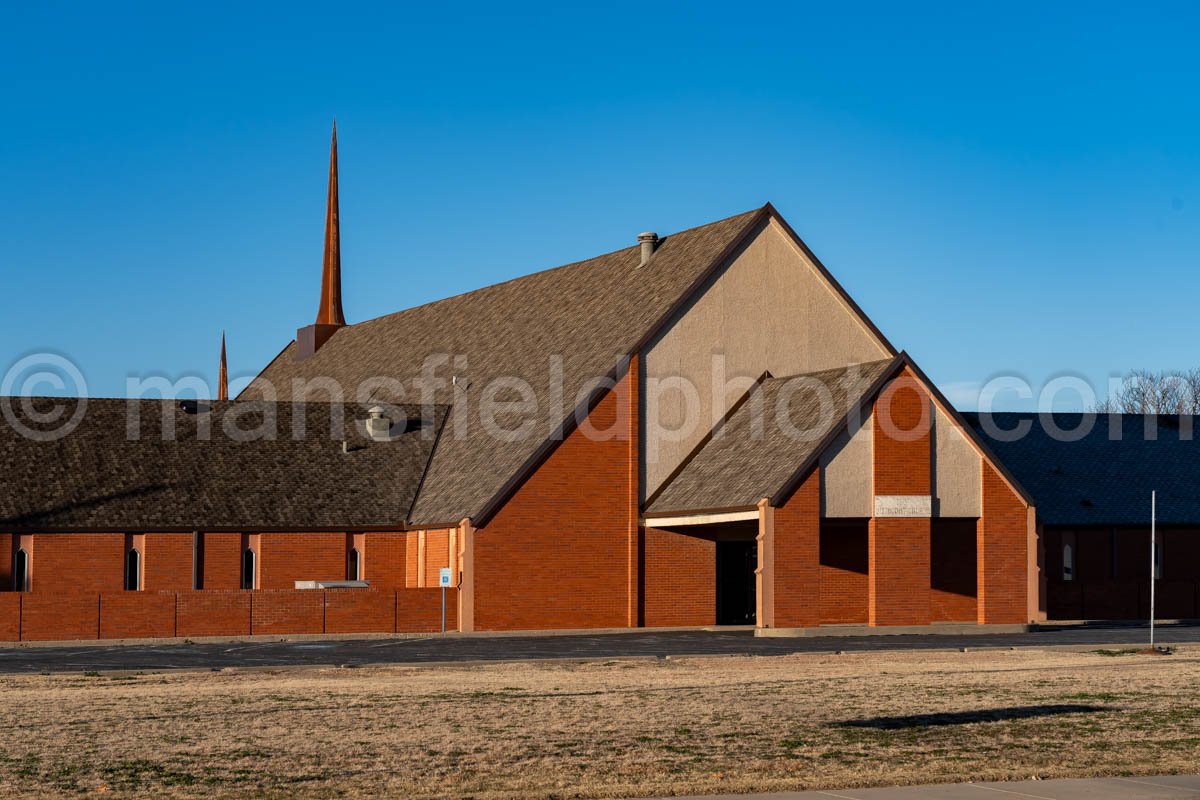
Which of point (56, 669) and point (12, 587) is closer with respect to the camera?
point (56, 669)

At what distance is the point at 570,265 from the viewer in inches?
2322

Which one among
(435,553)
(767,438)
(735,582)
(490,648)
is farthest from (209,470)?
(767,438)

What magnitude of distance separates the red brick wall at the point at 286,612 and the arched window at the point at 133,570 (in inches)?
232

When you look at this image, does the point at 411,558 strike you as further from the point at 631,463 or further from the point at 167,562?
the point at 631,463

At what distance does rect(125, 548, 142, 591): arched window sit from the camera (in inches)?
1918

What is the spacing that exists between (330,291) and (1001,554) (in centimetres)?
3925

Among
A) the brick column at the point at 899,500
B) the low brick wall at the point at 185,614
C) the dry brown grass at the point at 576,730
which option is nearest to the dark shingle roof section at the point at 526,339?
the low brick wall at the point at 185,614

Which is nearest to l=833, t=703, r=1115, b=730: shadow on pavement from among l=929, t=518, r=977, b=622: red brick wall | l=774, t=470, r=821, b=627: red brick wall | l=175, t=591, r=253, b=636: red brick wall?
l=774, t=470, r=821, b=627: red brick wall

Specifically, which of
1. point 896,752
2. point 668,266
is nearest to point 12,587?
point 668,266

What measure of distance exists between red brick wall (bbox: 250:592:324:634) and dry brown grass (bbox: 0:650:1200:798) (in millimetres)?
15225

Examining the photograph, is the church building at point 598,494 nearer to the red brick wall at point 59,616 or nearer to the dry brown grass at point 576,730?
the red brick wall at point 59,616

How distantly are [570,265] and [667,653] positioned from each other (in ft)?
85.4

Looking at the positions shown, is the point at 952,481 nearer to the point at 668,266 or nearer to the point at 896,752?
the point at 668,266

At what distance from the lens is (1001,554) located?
45375 millimetres
